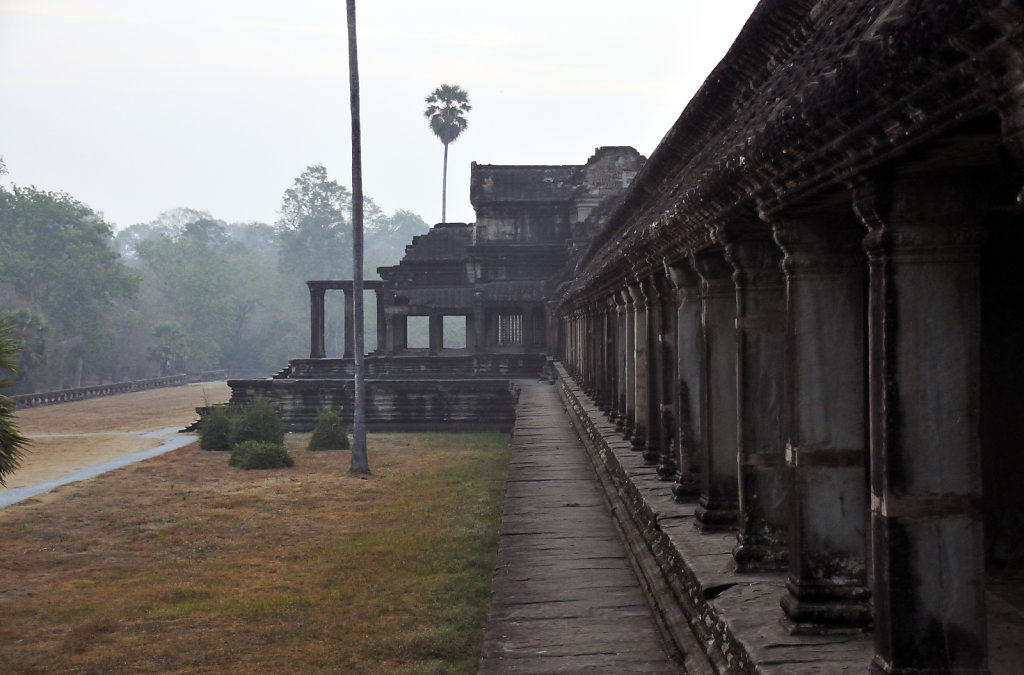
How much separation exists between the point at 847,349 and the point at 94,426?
3389 centimetres

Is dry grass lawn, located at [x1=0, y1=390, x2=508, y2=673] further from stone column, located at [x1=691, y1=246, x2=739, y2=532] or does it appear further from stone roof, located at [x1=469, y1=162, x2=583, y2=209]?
stone roof, located at [x1=469, y1=162, x2=583, y2=209]

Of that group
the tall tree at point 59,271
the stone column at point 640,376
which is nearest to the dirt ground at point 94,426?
the tall tree at point 59,271

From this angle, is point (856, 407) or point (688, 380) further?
A: point (688, 380)

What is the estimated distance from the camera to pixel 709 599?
4359 millimetres

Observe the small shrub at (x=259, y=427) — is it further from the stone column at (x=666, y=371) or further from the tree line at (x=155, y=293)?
the stone column at (x=666, y=371)

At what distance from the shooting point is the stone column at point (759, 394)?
4.61 meters

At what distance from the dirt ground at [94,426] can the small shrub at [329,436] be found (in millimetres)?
4952

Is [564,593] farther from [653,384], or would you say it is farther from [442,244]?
[442,244]

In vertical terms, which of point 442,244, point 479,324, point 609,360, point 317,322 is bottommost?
point 609,360

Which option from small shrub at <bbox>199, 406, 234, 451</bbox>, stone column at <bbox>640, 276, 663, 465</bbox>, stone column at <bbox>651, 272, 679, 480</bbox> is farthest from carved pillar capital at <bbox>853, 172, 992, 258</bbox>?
small shrub at <bbox>199, 406, 234, 451</bbox>

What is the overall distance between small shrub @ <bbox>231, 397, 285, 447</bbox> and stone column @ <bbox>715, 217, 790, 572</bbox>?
19.5 m

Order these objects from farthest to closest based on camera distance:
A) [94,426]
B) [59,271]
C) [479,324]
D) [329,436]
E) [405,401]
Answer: [59,271], [479,324], [94,426], [405,401], [329,436]

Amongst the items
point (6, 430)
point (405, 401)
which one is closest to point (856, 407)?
point (6, 430)

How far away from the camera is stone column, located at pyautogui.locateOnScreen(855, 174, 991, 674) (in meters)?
2.71
